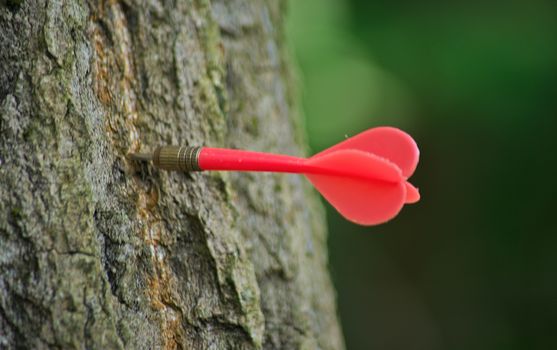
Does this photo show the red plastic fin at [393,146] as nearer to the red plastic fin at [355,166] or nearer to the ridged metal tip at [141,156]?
the red plastic fin at [355,166]

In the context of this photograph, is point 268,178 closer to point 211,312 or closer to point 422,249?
point 211,312

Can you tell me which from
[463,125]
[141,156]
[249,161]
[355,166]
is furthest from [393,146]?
[463,125]

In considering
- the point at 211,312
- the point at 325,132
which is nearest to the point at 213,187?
the point at 211,312

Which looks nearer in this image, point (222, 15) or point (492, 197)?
point (222, 15)

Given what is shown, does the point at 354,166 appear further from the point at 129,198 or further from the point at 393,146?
the point at 129,198

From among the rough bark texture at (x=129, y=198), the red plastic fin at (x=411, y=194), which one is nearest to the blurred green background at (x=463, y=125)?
the rough bark texture at (x=129, y=198)
